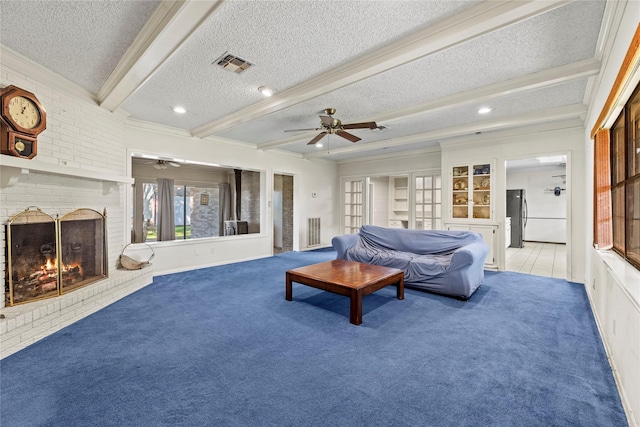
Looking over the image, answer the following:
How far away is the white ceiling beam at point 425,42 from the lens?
186cm

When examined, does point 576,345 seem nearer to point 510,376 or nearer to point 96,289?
point 510,376

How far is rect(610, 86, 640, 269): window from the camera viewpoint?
194 cm

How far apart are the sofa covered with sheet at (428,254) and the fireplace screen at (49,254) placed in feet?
11.0

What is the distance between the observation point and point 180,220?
26.5 ft

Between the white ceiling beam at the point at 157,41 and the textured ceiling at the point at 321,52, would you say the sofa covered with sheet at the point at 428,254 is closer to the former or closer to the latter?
the textured ceiling at the point at 321,52

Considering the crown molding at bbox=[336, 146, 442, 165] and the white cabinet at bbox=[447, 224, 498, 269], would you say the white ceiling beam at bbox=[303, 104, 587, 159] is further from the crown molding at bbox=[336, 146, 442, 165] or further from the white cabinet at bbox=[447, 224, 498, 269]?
the white cabinet at bbox=[447, 224, 498, 269]

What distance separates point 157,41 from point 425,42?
6.78 feet

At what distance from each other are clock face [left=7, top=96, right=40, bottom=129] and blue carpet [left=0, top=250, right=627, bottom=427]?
1.90 metres

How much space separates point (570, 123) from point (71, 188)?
6836 millimetres

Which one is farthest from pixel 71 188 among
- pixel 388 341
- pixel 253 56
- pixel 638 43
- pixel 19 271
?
pixel 638 43

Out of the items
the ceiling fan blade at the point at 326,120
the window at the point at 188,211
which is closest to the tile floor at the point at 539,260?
the ceiling fan blade at the point at 326,120

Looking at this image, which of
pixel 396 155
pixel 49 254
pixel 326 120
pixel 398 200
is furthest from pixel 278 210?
pixel 49 254

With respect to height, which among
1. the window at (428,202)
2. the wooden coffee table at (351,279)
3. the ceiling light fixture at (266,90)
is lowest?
the wooden coffee table at (351,279)

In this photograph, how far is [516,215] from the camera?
26.1ft
